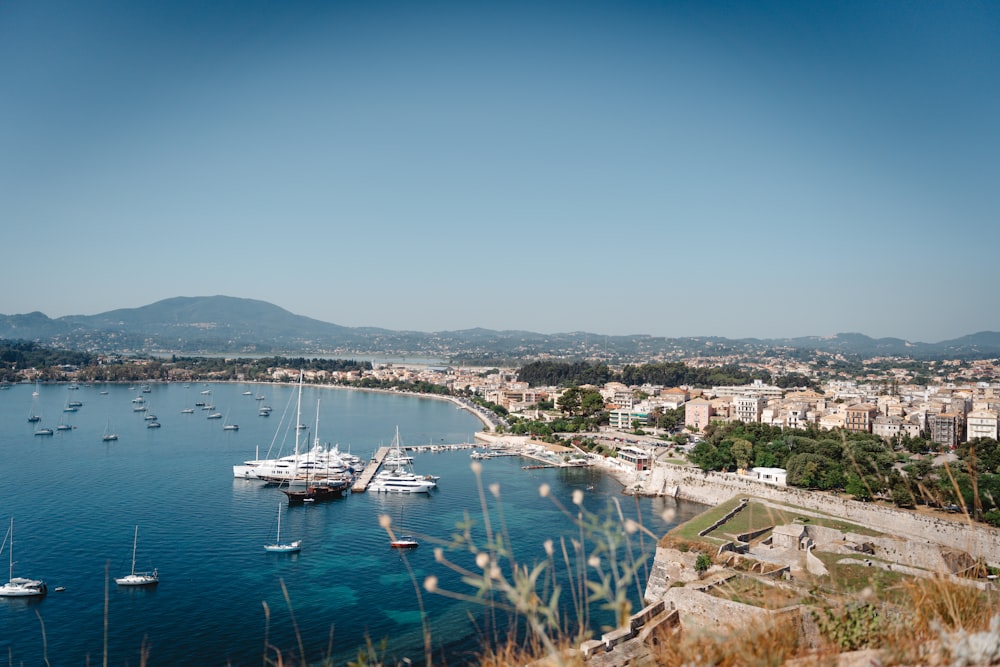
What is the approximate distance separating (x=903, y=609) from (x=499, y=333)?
18974cm

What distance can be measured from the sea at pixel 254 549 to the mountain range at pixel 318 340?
77.5 m

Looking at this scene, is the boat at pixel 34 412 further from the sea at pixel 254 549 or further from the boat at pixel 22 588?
the boat at pixel 22 588

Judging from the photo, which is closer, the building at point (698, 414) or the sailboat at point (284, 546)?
the sailboat at point (284, 546)

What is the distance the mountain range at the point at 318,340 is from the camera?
114375 mm

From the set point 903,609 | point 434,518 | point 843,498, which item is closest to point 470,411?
point 434,518

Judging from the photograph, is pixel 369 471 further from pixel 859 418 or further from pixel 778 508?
pixel 859 418

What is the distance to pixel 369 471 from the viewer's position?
21.4 m

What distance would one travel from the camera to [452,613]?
10.4 m

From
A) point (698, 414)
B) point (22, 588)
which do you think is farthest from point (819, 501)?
point (22, 588)

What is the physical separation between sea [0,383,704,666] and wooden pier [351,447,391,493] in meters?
0.54

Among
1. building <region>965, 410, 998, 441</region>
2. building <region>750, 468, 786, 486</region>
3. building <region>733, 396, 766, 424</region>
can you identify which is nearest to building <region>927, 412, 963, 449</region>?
building <region>965, 410, 998, 441</region>

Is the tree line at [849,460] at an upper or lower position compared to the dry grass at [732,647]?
lower

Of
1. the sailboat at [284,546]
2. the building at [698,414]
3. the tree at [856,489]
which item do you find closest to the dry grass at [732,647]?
the sailboat at [284,546]

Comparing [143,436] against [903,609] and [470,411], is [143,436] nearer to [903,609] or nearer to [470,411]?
[470,411]
